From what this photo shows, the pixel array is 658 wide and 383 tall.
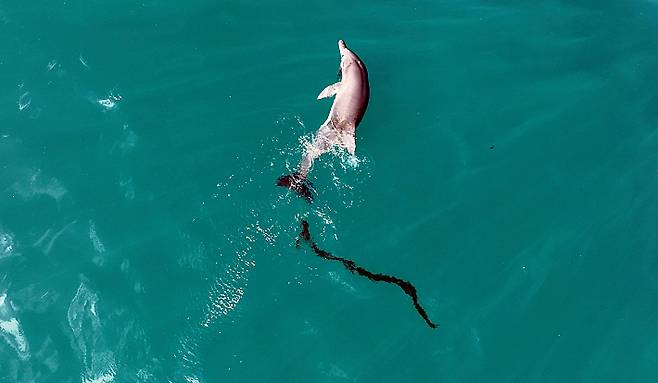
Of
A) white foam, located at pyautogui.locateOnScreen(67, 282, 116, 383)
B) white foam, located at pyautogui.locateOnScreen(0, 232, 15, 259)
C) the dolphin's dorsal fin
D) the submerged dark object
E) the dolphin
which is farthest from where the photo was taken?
the dolphin's dorsal fin

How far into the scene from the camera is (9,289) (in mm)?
20500

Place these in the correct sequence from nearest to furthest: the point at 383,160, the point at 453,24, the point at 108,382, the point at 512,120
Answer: the point at 108,382 < the point at 383,160 < the point at 512,120 < the point at 453,24

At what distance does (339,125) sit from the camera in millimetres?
22156

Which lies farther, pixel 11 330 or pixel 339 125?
pixel 339 125

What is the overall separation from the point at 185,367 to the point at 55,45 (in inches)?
552

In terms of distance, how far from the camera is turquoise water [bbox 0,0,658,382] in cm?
1978

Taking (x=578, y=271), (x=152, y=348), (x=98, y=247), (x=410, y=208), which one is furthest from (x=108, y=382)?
(x=578, y=271)

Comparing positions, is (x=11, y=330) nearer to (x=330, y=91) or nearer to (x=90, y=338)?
(x=90, y=338)

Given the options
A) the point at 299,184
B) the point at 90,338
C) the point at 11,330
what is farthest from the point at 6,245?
the point at 299,184

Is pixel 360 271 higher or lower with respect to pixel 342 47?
lower

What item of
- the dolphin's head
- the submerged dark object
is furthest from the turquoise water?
the dolphin's head

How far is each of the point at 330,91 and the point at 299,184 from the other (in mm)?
3968

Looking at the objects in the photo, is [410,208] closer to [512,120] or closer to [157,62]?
[512,120]

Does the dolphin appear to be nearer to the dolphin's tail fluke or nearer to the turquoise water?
the dolphin's tail fluke
